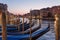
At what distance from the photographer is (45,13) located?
739 inches

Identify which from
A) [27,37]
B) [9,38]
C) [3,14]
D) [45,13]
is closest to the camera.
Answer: [3,14]

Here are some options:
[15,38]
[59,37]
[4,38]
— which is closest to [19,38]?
[15,38]

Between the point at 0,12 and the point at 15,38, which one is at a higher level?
the point at 0,12

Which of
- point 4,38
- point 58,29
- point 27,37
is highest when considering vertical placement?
point 58,29

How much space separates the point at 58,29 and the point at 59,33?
0.07 m

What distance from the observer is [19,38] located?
3.81 metres

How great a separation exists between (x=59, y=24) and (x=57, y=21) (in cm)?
6

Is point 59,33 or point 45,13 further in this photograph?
point 45,13

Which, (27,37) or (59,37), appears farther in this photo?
(27,37)

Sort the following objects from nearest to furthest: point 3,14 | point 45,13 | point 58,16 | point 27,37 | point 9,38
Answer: point 58,16, point 3,14, point 9,38, point 27,37, point 45,13

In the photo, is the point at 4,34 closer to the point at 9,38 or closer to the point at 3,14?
the point at 3,14

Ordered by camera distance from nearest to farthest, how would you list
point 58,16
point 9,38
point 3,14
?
point 58,16 < point 3,14 < point 9,38

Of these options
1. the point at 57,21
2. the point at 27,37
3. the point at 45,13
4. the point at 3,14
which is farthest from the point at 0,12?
the point at 45,13

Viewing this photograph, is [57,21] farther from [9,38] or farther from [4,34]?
[9,38]
